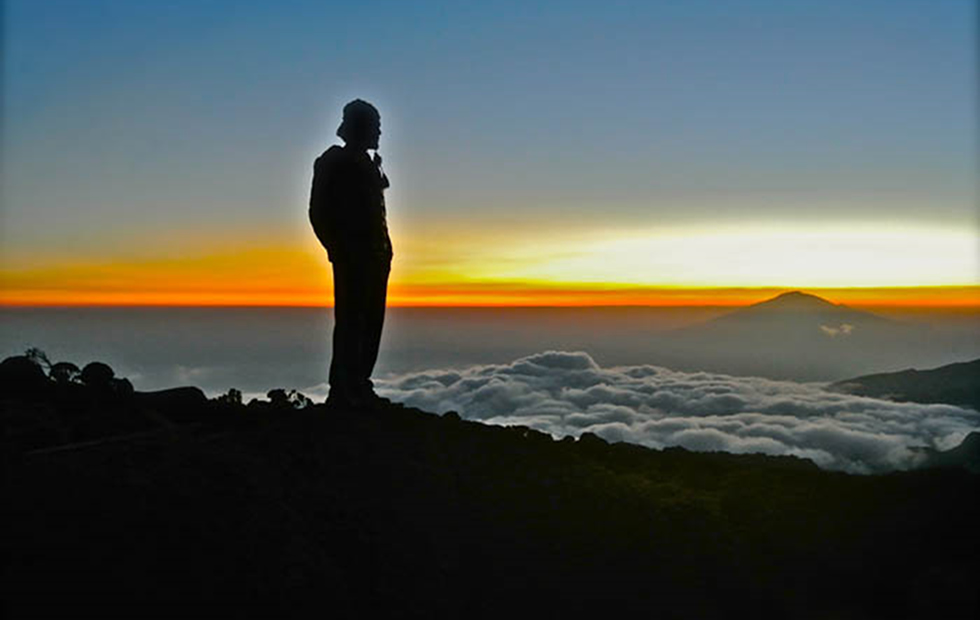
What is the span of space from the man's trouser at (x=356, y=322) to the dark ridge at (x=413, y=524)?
1.69ft

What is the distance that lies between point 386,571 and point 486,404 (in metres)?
68.0

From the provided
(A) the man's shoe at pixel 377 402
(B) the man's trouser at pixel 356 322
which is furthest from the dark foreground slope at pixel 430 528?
(B) the man's trouser at pixel 356 322

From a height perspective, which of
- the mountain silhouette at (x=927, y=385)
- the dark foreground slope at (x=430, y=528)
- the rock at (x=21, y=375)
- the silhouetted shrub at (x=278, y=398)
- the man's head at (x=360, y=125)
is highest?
the man's head at (x=360, y=125)

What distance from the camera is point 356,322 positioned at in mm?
10312

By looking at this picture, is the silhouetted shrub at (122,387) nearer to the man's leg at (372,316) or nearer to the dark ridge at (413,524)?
the dark ridge at (413,524)

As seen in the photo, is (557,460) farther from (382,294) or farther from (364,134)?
(364,134)

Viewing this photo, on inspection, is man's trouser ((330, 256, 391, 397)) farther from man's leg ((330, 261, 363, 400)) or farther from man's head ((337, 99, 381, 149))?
man's head ((337, 99, 381, 149))

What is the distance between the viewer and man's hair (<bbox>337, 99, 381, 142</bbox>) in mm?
10188

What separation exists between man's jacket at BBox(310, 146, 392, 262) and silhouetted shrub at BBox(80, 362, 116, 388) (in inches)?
134

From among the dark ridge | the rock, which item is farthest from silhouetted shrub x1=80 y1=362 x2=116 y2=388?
the rock

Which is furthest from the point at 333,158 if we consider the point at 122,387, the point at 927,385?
the point at 927,385

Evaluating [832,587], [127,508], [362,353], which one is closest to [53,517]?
[127,508]

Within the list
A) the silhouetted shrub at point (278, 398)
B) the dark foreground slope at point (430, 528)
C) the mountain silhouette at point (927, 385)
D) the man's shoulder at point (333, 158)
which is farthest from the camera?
the mountain silhouette at point (927, 385)

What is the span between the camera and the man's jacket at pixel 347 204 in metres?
10.1
